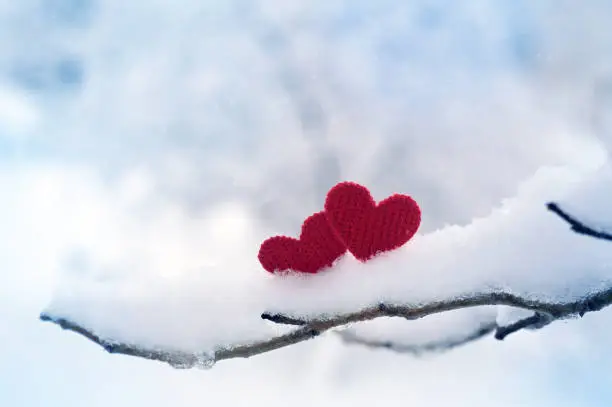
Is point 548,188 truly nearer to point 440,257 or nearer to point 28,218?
point 440,257

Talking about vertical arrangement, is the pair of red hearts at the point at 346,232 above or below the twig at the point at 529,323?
above

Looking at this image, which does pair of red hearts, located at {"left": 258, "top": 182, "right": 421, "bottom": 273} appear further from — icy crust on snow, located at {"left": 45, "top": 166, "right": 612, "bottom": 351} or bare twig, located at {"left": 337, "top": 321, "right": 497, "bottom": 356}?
bare twig, located at {"left": 337, "top": 321, "right": 497, "bottom": 356}

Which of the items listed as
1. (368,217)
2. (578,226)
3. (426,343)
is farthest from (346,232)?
(426,343)

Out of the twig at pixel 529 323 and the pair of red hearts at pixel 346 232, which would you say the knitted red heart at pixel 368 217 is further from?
the twig at pixel 529 323

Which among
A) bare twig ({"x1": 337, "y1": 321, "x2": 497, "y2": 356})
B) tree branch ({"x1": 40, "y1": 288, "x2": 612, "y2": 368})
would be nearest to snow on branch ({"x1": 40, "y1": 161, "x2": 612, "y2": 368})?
tree branch ({"x1": 40, "y1": 288, "x2": 612, "y2": 368})

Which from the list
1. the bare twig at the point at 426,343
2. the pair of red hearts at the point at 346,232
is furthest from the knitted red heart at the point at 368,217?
the bare twig at the point at 426,343

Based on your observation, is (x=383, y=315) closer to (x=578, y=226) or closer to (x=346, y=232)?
(x=346, y=232)
